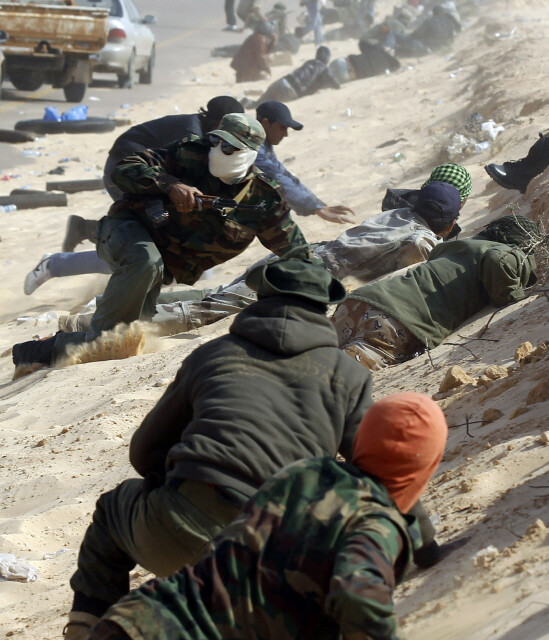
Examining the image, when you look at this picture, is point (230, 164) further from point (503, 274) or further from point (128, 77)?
point (128, 77)

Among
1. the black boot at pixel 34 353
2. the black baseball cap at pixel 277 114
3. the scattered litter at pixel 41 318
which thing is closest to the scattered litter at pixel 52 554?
the black boot at pixel 34 353

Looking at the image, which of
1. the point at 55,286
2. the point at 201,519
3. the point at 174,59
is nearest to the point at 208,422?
the point at 201,519

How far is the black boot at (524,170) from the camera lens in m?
7.47

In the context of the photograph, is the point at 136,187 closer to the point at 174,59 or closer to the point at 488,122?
the point at 488,122

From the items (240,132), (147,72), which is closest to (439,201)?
(240,132)

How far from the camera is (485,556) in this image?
273 centimetres

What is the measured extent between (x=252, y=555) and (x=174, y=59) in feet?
73.0

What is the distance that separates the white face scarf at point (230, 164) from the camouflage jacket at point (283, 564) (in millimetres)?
3292

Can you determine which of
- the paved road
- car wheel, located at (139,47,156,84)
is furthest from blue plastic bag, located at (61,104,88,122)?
car wheel, located at (139,47,156,84)

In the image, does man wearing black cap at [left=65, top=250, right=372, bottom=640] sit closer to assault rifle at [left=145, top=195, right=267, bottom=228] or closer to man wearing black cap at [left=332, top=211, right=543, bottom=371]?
man wearing black cap at [left=332, top=211, right=543, bottom=371]

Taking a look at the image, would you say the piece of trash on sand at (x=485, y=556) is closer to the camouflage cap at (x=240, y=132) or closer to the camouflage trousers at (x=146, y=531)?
the camouflage trousers at (x=146, y=531)

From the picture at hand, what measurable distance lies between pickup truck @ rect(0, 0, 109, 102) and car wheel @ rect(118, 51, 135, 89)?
174 cm

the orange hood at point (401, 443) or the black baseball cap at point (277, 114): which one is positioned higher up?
the orange hood at point (401, 443)

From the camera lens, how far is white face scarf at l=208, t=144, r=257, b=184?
17.5 feet
